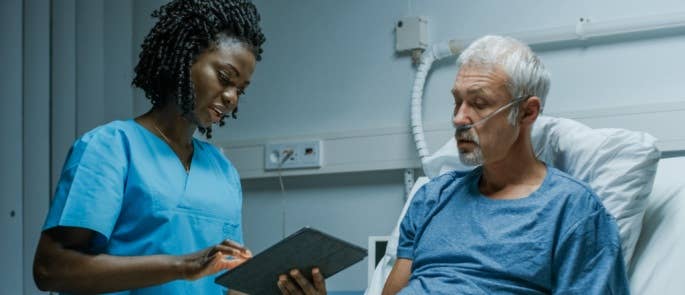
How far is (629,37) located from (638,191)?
64cm

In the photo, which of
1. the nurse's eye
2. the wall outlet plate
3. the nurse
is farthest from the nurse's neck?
the wall outlet plate

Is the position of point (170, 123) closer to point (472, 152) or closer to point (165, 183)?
point (165, 183)

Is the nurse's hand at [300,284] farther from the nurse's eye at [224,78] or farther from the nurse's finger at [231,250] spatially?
the nurse's eye at [224,78]

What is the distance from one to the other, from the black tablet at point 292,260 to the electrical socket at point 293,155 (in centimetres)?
98

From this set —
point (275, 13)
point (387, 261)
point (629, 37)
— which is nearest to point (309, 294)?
point (387, 261)

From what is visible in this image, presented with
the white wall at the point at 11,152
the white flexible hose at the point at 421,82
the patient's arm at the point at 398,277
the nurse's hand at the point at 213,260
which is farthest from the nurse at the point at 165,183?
the white wall at the point at 11,152

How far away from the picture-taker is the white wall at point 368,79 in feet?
6.72

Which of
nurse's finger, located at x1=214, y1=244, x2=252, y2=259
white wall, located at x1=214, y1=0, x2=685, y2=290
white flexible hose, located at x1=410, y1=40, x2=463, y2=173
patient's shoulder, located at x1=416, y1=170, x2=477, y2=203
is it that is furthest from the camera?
white flexible hose, located at x1=410, y1=40, x2=463, y2=173

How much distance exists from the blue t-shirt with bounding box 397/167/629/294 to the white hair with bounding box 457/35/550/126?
6.6 inches

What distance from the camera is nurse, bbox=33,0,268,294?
1.38m

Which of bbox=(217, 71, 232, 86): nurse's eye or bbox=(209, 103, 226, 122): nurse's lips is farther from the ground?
bbox=(217, 71, 232, 86): nurse's eye

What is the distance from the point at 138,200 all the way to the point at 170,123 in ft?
0.68

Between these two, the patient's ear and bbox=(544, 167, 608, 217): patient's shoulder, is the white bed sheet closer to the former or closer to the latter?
bbox=(544, 167, 608, 217): patient's shoulder

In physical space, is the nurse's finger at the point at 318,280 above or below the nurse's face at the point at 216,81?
below
